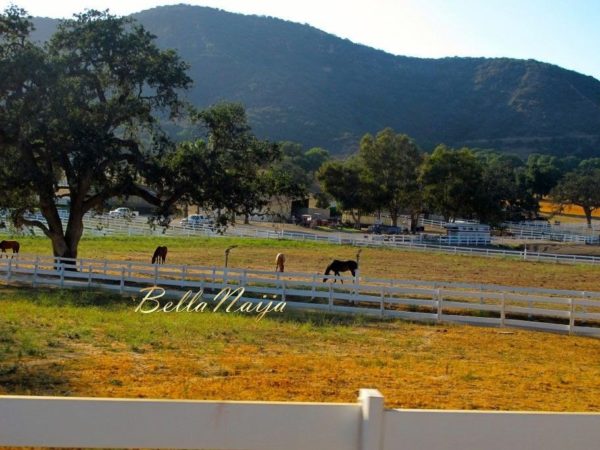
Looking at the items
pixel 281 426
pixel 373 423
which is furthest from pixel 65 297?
pixel 373 423

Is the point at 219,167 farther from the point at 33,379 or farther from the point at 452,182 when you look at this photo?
the point at 452,182

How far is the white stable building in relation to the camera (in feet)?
204

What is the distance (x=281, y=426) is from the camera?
3.33 metres

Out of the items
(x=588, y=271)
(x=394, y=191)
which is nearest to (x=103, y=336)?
(x=588, y=271)

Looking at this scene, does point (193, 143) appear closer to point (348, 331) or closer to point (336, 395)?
point (348, 331)

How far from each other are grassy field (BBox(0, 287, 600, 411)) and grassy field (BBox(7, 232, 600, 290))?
15309mm

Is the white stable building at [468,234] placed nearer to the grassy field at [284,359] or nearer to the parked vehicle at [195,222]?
the parked vehicle at [195,222]

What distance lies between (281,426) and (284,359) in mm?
9267

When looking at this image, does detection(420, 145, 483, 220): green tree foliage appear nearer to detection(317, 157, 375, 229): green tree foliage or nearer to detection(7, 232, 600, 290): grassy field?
detection(317, 157, 375, 229): green tree foliage

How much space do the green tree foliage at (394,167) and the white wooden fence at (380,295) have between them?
49879 mm

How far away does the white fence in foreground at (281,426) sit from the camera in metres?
3.26

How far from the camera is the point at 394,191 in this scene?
7481cm

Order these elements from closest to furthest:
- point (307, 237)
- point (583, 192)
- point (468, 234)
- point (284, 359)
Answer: point (284, 359) < point (307, 237) < point (468, 234) < point (583, 192)

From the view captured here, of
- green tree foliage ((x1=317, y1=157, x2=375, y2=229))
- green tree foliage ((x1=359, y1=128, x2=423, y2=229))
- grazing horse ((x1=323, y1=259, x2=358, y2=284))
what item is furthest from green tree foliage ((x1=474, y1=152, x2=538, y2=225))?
grazing horse ((x1=323, y1=259, x2=358, y2=284))
